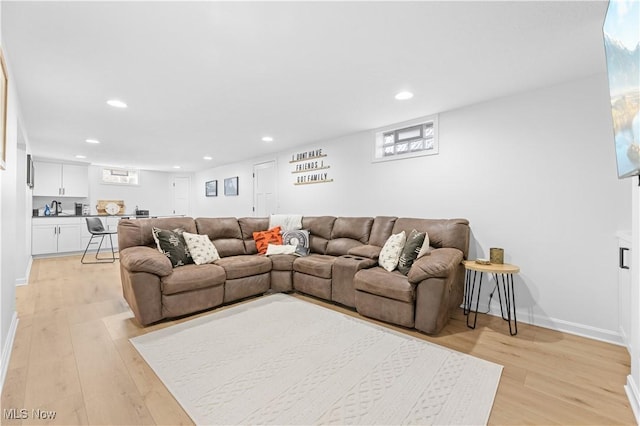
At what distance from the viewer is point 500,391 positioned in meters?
1.70

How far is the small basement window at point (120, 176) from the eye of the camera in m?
7.45

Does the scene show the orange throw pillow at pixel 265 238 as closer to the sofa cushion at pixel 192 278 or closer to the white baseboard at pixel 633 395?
the sofa cushion at pixel 192 278

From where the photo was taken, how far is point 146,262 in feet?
8.60

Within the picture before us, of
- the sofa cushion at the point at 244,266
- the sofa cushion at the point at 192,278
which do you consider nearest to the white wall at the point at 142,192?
the sofa cushion at the point at 244,266

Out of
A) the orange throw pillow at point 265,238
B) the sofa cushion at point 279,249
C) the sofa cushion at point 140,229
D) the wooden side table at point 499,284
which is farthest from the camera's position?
the orange throw pillow at point 265,238

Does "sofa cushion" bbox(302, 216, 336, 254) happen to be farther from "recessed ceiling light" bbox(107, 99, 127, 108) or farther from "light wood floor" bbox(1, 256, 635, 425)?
"recessed ceiling light" bbox(107, 99, 127, 108)

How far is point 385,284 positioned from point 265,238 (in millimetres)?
2064

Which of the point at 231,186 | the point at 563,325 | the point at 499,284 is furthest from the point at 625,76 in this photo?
the point at 231,186

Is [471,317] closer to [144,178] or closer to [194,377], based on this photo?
[194,377]

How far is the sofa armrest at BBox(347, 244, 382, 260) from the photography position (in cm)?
325

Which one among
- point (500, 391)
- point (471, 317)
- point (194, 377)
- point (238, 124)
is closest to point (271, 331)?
point (194, 377)

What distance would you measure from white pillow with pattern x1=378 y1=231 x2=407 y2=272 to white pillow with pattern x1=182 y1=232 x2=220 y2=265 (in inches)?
80.2

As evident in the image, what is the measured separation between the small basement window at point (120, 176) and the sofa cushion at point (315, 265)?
6.76m

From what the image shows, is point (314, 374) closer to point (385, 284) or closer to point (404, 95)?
point (385, 284)
